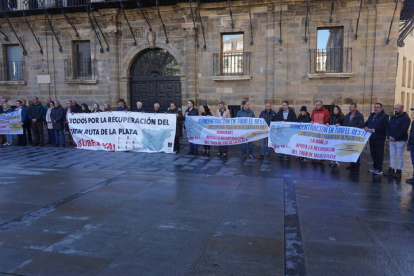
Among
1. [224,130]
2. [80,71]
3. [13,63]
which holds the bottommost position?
[224,130]

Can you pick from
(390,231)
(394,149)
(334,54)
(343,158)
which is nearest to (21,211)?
(390,231)

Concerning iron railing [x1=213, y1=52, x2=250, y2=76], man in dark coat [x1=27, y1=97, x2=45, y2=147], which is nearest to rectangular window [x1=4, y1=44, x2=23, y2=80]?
man in dark coat [x1=27, y1=97, x2=45, y2=147]

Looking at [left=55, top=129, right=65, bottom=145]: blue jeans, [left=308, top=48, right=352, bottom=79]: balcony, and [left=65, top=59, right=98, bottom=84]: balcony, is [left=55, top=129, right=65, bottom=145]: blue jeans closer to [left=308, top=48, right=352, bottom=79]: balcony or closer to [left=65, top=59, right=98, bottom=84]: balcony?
[left=65, top=59, right=98, bottom=84]: balcony

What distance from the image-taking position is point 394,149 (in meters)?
8.14

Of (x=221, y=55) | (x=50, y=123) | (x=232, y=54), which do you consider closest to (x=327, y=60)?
(x=232, y=54)

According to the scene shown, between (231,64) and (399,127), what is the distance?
25.4 feet

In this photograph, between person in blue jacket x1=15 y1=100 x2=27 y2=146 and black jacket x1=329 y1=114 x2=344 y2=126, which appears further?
person in blue jacket x1=15 y1=100 x2=27 y2=146

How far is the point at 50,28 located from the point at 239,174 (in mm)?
12659

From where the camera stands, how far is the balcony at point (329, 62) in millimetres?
12961

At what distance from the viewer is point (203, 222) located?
4.89m

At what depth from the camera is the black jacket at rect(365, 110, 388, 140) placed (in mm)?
8281

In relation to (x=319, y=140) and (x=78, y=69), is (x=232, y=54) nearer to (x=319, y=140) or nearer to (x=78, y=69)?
(x=319, y=140)

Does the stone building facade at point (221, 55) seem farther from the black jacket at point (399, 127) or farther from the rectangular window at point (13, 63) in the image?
the black jacket at point (399, 127)

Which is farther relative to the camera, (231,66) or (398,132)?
(231,66)
